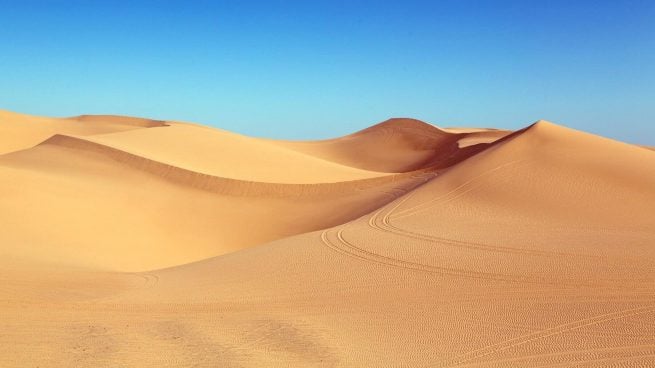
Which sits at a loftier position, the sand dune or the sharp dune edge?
the sand dune

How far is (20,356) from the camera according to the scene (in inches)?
225

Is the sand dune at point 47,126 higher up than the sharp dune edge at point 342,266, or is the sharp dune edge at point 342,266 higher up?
the sand dune at point 47,126

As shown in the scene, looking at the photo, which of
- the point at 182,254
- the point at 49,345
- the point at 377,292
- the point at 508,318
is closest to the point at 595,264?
the point at 508,318

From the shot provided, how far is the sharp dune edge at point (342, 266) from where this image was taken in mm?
5891

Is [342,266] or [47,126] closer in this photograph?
[342,266]

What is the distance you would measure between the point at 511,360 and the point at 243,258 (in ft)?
19.9

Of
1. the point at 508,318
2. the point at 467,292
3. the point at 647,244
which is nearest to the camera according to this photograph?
the point at 508,318

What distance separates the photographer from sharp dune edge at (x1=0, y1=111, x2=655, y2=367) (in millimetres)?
5891

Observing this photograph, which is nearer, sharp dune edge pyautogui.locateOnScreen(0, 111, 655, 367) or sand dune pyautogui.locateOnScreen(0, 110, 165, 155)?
sharp dune edge pyautogui.locateOnScreen(0, 111, 655, 367)

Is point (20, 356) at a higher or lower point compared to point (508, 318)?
lower

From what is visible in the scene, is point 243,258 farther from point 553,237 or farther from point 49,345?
point 553,237

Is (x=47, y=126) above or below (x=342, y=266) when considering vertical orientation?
above

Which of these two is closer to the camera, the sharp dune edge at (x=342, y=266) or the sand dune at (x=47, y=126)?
the sharp dune edge at (x=342, y=266)

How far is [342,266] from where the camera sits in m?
9.10
